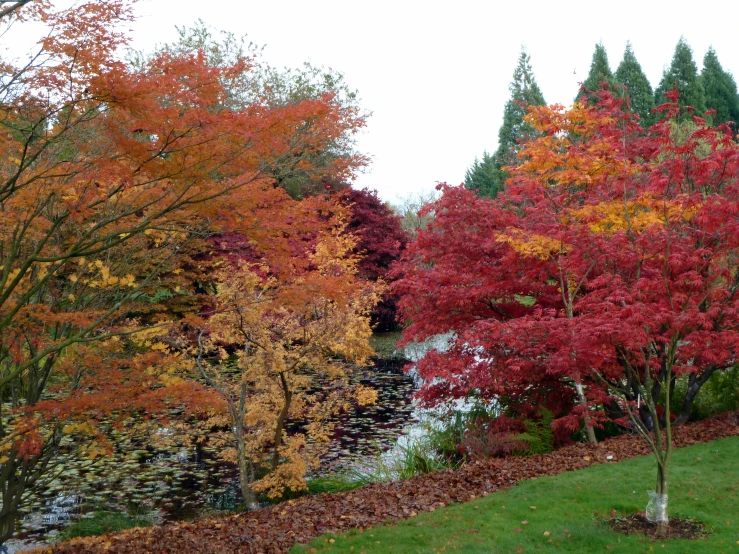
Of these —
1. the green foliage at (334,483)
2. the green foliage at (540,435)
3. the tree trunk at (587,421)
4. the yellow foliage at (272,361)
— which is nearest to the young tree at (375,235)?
the yellow foliage at (272,361)

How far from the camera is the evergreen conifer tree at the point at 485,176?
42406 millimetres

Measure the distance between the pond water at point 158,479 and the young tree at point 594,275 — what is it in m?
2.81

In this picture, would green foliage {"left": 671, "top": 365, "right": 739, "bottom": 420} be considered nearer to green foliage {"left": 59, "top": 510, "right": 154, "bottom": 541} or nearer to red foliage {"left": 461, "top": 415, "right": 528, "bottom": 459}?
red foliage {"left": 461, "top": 415, "right": 528, "bottom": 459}

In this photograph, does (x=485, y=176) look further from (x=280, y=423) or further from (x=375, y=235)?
(x=280, y=423)

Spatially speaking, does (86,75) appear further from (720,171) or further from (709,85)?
(709,85)

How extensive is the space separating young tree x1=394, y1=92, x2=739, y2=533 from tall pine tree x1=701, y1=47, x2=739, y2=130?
Answer: 34.3m

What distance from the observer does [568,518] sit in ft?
18.0

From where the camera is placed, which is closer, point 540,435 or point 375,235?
point 540,435

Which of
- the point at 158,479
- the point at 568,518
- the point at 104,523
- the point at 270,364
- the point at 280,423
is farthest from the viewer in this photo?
the point at 158,479

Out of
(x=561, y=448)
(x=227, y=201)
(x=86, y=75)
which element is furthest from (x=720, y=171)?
(x=86, y=75)

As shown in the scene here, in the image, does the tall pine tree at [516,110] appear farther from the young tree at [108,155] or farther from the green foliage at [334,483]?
the young tree at [108,155]

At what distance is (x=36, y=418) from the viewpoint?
4613mm

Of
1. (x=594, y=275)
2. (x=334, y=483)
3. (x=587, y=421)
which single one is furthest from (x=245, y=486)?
(x=594, y=275)

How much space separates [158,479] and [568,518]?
6.73 metres
